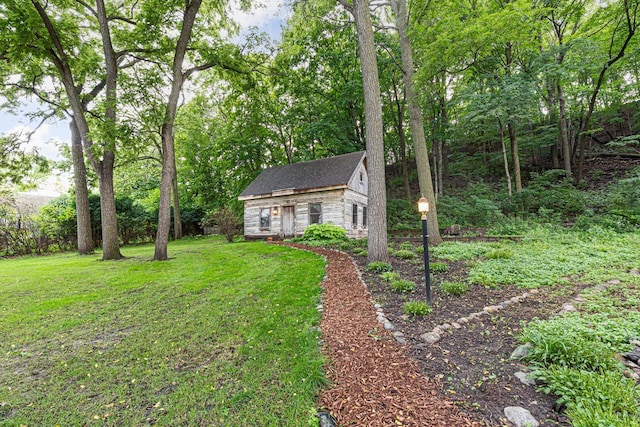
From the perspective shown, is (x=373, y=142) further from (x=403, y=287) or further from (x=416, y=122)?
(x=403, y=287)

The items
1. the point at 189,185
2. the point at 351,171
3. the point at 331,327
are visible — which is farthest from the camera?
the point at 189,185

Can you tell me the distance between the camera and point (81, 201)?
11.1 metres

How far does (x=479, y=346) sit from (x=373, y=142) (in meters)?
4.84

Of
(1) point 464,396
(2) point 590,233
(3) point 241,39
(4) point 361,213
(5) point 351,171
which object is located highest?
(3) point 241,39

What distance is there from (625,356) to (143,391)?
4181mm

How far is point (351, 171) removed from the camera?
1400cm

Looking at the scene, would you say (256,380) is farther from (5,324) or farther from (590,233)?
(590,233)

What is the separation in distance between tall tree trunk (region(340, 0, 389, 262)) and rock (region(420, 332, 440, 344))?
3.39 metres

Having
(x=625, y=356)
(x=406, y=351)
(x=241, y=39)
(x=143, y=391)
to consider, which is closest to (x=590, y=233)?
(x=625, y=356)

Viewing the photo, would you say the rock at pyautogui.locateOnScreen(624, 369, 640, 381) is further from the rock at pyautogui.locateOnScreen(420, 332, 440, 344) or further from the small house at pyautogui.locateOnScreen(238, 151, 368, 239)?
the small house at pyautogui.locateOnScreen(238, 151, 368, 239)

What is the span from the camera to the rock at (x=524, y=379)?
6.79 feet

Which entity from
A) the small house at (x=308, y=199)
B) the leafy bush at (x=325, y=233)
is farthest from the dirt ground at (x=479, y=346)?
the small house at (x=308, y=199)

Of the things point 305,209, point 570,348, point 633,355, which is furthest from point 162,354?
point 305,209

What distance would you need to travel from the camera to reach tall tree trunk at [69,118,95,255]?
11172 millimetres
